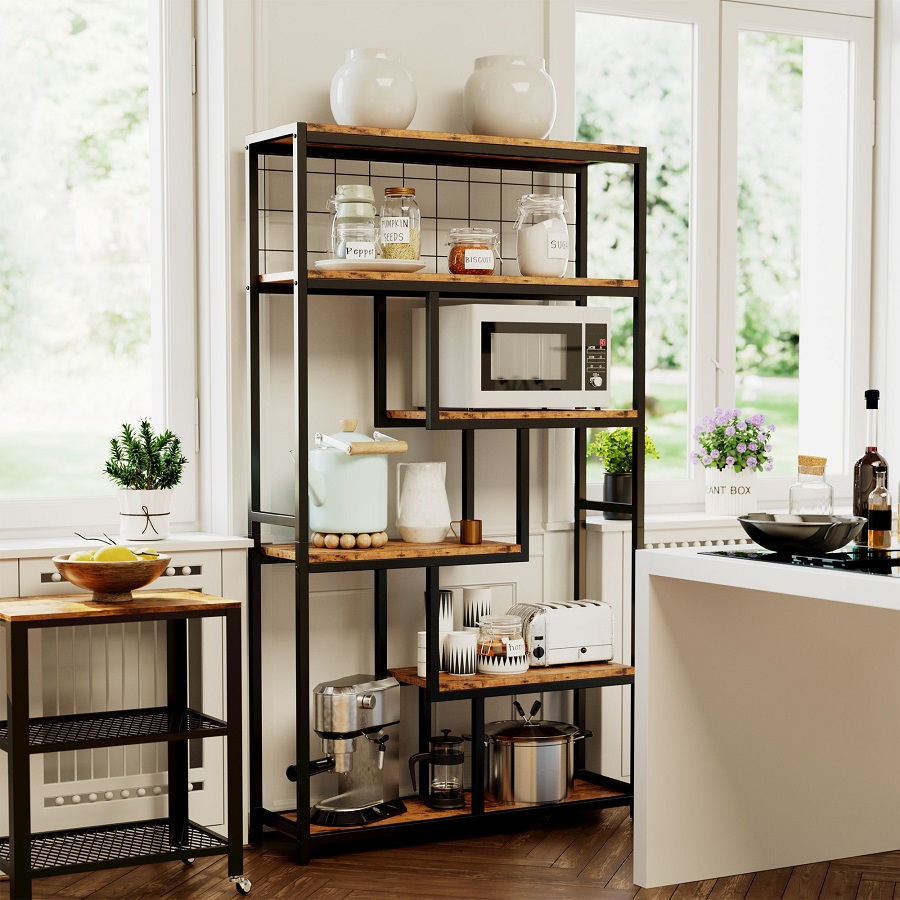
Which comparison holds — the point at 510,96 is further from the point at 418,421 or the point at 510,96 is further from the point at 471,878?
the point at 471,878

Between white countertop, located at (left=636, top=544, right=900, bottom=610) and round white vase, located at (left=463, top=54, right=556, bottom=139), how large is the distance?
3.98ft

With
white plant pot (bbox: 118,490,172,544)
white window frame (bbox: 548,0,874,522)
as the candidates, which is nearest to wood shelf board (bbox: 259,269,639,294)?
white plant pot (bbox: 118,490,172,544)

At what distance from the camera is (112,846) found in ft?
10.5

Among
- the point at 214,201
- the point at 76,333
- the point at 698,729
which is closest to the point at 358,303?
the point at 214,201

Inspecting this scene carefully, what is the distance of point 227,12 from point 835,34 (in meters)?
2.18

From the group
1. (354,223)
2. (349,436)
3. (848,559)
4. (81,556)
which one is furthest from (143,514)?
(848,559)

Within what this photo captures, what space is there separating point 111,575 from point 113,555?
0.19 feet

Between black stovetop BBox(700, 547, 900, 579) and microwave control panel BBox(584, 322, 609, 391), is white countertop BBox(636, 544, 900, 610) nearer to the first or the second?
black stovetop BBox(700, 547, 900, 579)

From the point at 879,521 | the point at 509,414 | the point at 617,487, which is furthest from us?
the point at 617,487

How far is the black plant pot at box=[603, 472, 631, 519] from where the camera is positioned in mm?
3977

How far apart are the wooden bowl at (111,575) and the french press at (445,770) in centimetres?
101

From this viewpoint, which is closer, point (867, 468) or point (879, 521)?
point (879, 521)

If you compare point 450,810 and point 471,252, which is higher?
point 471,252

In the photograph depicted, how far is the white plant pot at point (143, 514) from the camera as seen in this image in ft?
11.3
